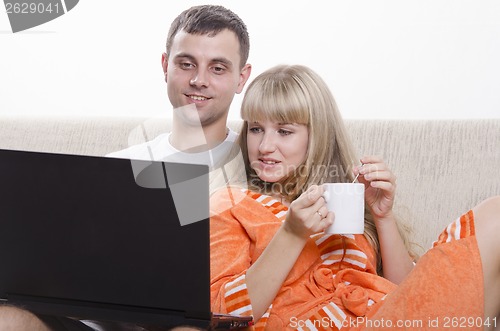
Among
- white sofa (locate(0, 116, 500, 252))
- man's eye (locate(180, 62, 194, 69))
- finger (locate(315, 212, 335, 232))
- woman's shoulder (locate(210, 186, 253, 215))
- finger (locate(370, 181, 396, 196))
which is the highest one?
man's eye (locate(180, 62, 194, 69))

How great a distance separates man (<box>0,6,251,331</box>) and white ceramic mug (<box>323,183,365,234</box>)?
61 centimetres

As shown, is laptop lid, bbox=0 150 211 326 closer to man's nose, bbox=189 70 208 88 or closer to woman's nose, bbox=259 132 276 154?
woman's nose, bbox=259 132 276 154

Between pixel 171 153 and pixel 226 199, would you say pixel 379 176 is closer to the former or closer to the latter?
pixel 226 199

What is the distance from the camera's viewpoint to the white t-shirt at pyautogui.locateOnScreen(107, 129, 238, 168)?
78.2 inches

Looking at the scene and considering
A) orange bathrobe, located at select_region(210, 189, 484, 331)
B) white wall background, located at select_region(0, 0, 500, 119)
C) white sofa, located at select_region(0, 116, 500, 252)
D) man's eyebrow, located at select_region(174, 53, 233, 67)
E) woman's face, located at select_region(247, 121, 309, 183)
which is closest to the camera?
orange bathrobe, located at select_region(210, 189, 484, 331)

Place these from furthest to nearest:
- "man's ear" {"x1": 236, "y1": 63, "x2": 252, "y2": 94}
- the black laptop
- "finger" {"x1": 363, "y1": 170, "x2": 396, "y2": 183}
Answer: "man's ear" {"x1": 236, "y1": 63, "x2": 252, "y2": 94}, "finger" {"x1": 363, "y1": 170, "x2": 396, "y2": 183}, the black laptop

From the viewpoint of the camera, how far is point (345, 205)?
140 cm

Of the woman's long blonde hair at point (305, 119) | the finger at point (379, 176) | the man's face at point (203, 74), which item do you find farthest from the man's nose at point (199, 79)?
the finger at point (379, 176)

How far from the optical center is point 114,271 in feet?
3.90

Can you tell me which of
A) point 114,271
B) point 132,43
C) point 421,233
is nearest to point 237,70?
point 421,233

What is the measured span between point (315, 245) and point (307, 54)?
48.1 inches

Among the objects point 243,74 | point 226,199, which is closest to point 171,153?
point 243,74

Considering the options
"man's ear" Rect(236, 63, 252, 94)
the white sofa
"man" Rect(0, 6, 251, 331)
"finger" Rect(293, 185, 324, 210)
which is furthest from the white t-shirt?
"finger" Rect(293, 185, 324, 210)

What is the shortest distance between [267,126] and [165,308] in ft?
1.96
